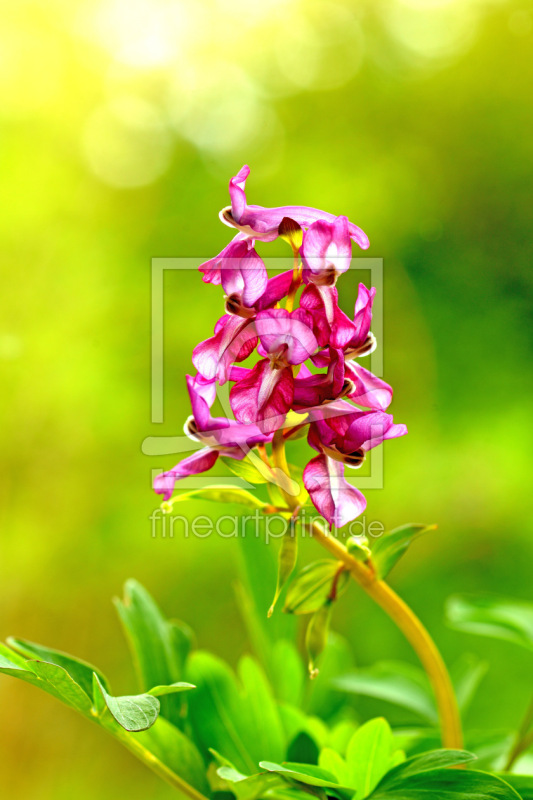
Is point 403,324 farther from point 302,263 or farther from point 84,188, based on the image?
point 302,263

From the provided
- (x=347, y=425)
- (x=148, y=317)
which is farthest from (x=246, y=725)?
(x=148, y=317)

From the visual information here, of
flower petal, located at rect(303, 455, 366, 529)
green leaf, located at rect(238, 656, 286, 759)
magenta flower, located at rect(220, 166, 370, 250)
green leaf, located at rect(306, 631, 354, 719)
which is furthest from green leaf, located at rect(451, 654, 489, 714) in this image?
magenta flower, located at rect(220, 166, 370, 250)

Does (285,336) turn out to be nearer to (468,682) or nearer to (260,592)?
(260,592)

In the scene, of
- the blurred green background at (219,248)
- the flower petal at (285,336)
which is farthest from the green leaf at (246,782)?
the blurred green background at (219,248)

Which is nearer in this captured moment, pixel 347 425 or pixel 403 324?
pixel 347 425

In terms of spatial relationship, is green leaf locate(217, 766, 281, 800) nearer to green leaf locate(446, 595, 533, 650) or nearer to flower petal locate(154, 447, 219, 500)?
flower petal locate(154, 447, 219, 500)

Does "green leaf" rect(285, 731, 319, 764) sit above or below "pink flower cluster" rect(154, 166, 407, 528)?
below

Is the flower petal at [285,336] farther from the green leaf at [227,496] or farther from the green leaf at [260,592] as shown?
the green leaf at [260,592]
